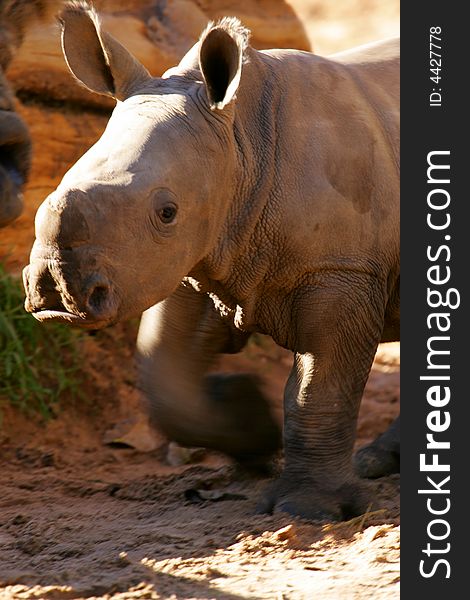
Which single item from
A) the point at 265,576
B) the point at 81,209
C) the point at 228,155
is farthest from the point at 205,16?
the point at 265,576

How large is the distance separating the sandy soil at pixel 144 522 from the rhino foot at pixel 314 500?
58 millimetres

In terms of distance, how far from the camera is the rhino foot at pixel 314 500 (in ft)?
15.6

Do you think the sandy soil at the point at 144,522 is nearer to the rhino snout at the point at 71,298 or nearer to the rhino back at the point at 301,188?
the rhino back at the point at 301,188

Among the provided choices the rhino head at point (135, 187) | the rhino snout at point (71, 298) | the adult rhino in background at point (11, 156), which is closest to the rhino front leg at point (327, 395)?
the rhino head at point (135, 187)

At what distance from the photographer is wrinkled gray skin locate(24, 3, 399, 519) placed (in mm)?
4121

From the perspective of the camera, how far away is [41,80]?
24.9 ft

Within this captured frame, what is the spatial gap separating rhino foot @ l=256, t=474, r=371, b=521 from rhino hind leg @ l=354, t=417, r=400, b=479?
80 centimetres

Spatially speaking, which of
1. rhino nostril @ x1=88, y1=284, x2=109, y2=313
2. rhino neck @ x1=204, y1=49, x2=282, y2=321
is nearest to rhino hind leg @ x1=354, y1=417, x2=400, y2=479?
rhino neck @ x1=204, y1=49, x2=282, y2=321

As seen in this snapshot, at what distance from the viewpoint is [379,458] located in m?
5.81

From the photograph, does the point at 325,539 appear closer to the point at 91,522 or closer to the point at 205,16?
the point at 91,522

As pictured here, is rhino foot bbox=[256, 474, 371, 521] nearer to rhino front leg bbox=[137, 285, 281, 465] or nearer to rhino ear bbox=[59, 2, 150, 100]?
rhino front leg bbox=[137, 285, 281, 465]

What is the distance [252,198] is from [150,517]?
4.65 ft

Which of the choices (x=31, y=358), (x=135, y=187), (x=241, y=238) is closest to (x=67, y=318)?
(x=135, y=187)

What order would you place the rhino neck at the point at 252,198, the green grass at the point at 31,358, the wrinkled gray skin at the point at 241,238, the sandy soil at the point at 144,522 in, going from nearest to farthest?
the sandy soil at the point at 144,522 < the wrinkled gray skin at the point at 241,238 < the rhino neck at the point at 252,198 < the green grass at the point at 31,358
